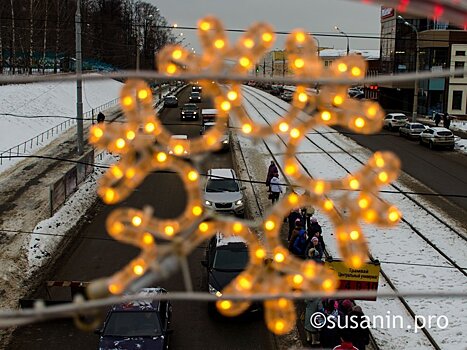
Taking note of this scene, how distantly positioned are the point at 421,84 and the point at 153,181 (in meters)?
29.6

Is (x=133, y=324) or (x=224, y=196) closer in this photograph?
(x=133, y=324)

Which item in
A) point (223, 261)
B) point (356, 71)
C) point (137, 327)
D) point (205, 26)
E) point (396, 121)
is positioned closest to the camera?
point (205, 26)

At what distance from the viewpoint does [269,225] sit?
342cm

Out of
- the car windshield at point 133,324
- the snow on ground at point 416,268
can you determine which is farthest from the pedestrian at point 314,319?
the car windshield at point 133,324

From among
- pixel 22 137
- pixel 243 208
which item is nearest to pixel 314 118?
pixel 243 208

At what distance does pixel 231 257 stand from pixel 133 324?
2.85 metres

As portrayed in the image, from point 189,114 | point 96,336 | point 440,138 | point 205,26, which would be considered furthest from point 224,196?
point 189,114

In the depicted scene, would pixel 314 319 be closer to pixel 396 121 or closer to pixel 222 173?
pixel 222 173

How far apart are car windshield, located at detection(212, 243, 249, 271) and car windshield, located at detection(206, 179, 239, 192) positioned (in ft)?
17.8

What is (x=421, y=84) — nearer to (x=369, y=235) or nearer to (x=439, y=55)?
(x=439, y=55)

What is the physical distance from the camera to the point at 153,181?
21688mm

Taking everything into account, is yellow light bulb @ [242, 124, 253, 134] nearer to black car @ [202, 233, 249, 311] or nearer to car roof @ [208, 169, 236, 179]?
black car @ [202, 233, 249, 311]

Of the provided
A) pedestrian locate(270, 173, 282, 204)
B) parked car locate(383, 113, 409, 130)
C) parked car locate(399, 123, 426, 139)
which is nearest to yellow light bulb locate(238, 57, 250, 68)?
pedestrian locate(270, 173, 282, 204)

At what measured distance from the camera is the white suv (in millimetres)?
16766
